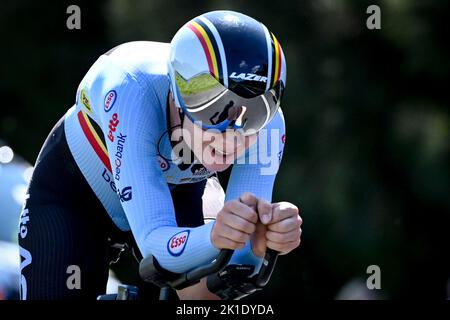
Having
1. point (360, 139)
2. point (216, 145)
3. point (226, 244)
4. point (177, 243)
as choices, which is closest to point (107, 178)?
point (216, 145)

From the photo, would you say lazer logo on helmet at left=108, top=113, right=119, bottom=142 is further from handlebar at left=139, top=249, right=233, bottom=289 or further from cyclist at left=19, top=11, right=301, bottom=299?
handlebar at left=139, top=249, right=233, bottom=289

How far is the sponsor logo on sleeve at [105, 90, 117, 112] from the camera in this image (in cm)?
562

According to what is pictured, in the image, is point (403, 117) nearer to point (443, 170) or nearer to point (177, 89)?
point (443, 170)

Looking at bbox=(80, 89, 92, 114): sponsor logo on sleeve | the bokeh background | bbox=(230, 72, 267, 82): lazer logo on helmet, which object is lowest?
the bokeh background

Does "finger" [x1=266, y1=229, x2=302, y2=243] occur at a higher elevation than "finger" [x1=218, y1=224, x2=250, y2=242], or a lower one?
lower

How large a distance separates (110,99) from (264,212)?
1.13m

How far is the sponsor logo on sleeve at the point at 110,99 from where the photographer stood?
5620 mm

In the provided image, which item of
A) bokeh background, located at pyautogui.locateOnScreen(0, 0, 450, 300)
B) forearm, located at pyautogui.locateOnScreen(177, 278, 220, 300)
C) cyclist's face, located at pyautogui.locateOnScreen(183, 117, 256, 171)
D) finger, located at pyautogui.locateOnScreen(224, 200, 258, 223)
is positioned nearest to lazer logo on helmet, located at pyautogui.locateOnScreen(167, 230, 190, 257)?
finger, located at pyautogui.locateOnScreen(224, 200, 258, 223)

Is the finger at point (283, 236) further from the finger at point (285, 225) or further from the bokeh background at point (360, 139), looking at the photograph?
the bokeh background at point (360, 139)

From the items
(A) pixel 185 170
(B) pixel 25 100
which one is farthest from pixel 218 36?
(B) pixel 25 100

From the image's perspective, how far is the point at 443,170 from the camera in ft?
48.6

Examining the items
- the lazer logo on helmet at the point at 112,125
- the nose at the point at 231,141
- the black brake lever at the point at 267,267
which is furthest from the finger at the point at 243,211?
the lazer logo on helmet at the point at 112,125
